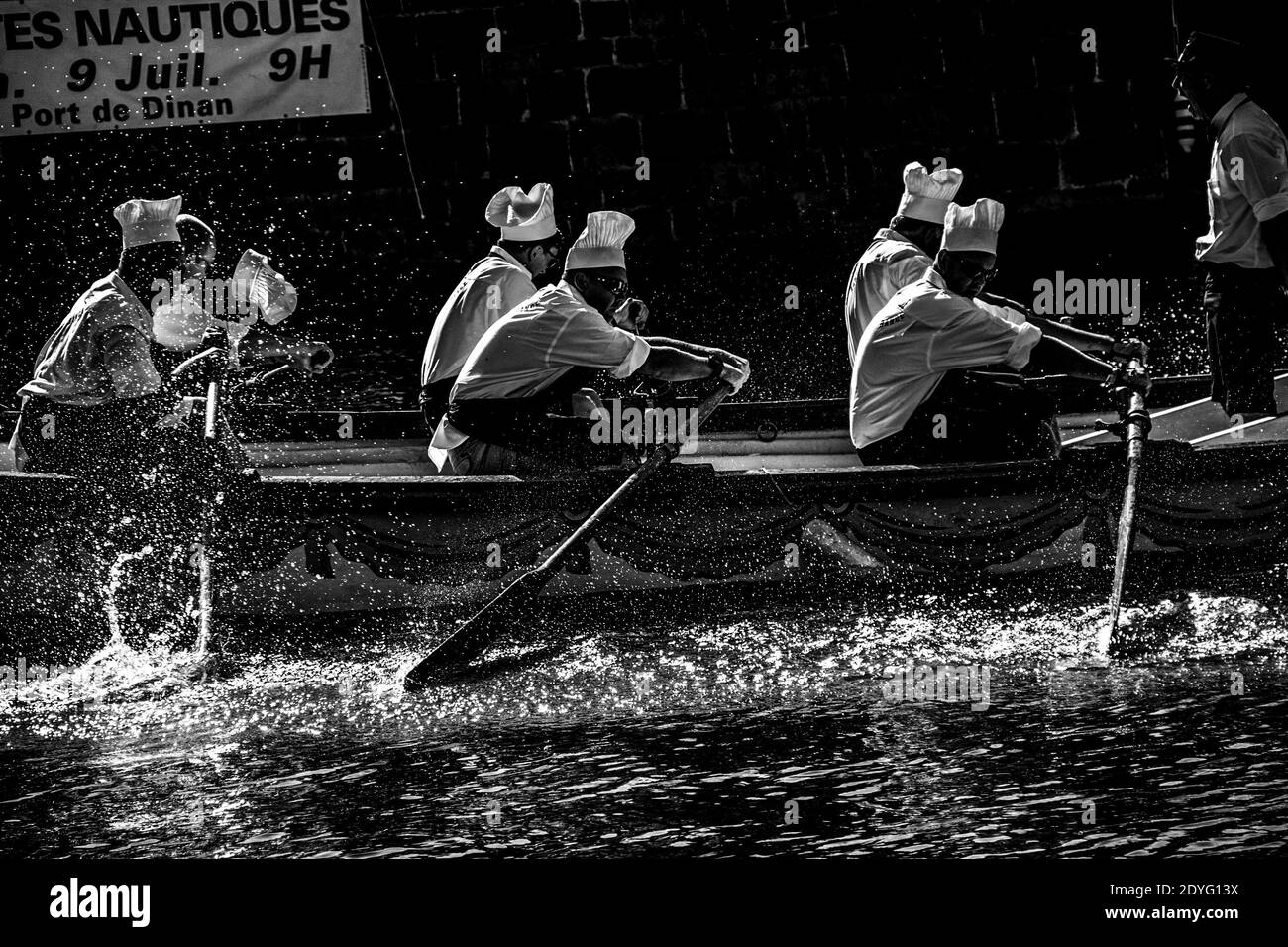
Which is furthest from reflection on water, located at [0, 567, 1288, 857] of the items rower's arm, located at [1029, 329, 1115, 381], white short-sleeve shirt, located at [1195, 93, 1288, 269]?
white short-sleeve shirt, located at [1195, 93, 1288, 269]

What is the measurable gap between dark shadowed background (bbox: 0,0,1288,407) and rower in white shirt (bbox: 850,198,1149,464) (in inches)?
206

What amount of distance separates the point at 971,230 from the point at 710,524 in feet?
4.75

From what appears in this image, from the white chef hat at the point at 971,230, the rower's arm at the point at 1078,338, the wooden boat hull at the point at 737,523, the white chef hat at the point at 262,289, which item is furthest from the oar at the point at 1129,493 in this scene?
the white chef hat at the point at 262,289

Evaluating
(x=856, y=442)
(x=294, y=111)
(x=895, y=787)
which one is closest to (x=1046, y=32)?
(x=294, y=111)

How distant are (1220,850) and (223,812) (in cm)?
266

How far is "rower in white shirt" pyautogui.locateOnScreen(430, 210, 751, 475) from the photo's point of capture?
7090mm

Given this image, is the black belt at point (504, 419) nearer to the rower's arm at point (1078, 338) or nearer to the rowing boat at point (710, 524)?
the rowing boat at point (710, 524)

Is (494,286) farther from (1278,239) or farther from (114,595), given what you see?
(1278,239)

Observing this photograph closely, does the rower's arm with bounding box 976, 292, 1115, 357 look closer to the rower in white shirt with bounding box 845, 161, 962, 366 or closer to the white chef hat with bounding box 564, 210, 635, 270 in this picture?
the rower in white shirt with bounding box 845, 161, 962, 366

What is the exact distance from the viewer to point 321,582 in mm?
7297

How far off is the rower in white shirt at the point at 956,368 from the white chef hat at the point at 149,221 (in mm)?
2765

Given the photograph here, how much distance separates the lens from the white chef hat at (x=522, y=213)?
26.3 feet

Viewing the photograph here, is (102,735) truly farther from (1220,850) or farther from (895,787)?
(1220,850)

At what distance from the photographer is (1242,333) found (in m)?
7.89
